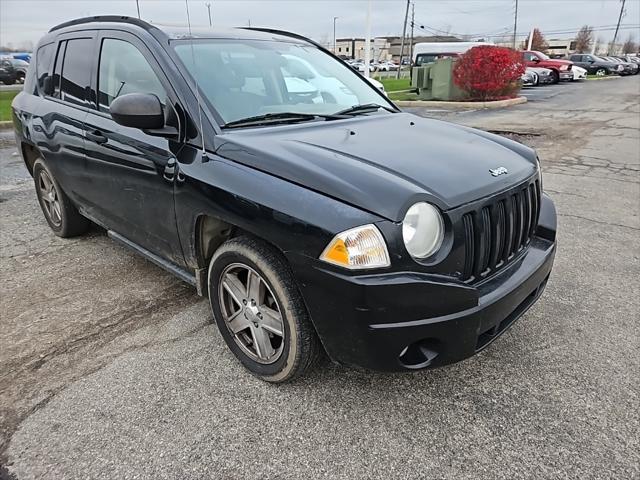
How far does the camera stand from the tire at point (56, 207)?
4316 mm

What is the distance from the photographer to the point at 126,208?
3.21 metres

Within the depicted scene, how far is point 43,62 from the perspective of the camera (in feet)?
13.9

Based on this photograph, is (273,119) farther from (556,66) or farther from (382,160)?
(556,66)

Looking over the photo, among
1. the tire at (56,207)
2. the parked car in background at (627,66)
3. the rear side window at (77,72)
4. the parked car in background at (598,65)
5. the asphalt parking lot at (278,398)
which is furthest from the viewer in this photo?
the parked car in background at (627,66)

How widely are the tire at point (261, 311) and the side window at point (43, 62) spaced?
2.79 metres

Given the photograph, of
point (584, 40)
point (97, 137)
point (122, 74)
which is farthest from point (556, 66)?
point (584, 40)

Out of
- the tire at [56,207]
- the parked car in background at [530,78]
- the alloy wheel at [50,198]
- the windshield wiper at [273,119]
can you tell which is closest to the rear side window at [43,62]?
the tire at [56,207]

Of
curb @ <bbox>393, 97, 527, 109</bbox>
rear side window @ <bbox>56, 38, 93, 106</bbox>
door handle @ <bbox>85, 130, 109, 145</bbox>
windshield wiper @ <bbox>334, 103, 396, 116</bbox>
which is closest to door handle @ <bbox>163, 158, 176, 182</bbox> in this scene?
door handle @ <bbox>85, 130, 109, 145</bbox>

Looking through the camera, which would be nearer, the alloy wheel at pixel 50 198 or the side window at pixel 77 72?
the side window at pixel 77 72

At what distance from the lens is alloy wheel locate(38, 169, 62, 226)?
4.46m

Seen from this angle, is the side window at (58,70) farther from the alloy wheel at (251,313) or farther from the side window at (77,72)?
the alloy wheel at (251,313)

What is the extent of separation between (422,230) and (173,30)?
2.11 metres

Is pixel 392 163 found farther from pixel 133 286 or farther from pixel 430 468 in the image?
pixel 133 286

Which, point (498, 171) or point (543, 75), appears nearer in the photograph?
point (498, 171)
